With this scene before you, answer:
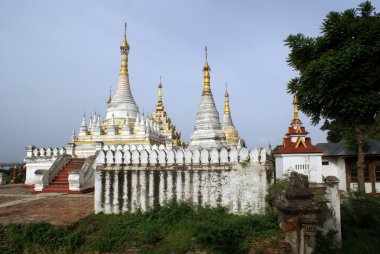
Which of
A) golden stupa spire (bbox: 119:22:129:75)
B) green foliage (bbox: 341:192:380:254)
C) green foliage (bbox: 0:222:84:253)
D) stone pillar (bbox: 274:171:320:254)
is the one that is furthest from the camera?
golden stupa spire (bbox: 119:22:129:75)

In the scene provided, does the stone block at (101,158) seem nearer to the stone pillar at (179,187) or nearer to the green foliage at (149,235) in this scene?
the green foliage at (149,235)

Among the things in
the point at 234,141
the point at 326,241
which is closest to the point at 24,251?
the point at 326,241

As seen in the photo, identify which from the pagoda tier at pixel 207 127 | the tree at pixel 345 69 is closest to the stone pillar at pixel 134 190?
the pagoda tier at pixel 207 127

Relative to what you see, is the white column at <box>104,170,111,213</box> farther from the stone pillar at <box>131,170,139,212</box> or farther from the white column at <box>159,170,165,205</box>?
the white column at <box>159,170,165,205</box>

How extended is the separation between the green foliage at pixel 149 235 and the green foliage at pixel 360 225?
3.42 meters

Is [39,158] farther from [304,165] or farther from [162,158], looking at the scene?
[304,165]

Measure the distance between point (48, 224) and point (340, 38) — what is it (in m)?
15.9

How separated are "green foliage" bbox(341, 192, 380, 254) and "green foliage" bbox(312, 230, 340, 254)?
0.69 metres

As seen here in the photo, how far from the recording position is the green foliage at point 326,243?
8455 mm

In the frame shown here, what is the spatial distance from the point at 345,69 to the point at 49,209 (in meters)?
14.7

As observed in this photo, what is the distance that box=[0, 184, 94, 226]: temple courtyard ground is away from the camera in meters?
10.4

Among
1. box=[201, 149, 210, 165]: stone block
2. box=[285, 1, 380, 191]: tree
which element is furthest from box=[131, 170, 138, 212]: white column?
box=[285, 1, 380, 191]: tree

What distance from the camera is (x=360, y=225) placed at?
1251 cm

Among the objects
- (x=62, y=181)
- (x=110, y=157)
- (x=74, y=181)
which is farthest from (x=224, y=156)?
(x=62, y=181)
